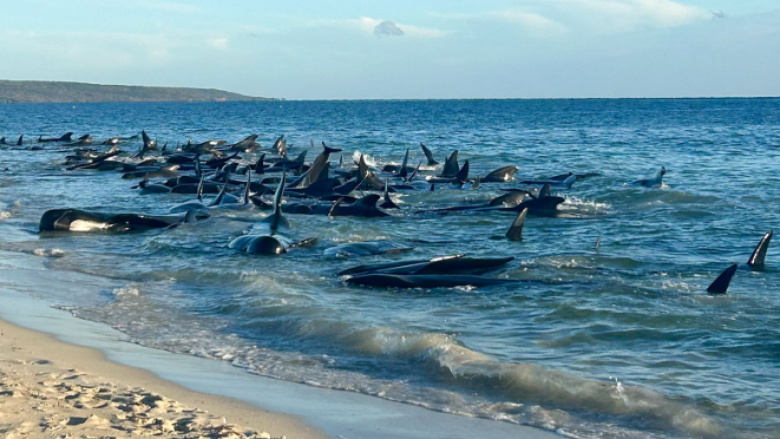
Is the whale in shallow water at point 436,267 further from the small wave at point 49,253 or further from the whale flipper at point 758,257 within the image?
the small wave at point 49,253

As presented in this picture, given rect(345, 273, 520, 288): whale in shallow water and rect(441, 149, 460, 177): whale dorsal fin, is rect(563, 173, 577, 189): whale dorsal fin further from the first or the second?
rect(345, 273, 520, 288): whale in shallow water

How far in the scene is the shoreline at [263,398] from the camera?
5215 mm

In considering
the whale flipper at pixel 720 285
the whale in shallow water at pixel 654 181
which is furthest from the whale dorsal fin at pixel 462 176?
the whale flipper at pixel 720 285

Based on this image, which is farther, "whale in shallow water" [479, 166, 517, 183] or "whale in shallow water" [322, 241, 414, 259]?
"whale in shallow water" [479, 166, 517, 183]

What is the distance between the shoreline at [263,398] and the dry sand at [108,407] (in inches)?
0.8

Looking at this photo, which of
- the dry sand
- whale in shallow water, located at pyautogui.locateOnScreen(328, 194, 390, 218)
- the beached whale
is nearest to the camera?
the dry sand

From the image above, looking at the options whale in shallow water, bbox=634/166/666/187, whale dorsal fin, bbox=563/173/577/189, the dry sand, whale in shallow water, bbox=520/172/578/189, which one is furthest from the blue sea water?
whale dorsal fin, bbox=563/173/577/189

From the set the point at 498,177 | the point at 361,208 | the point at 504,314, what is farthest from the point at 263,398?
the point at 498,177

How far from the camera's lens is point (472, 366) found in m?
6.62

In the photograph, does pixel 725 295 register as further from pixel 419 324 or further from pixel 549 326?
pixel 419 324

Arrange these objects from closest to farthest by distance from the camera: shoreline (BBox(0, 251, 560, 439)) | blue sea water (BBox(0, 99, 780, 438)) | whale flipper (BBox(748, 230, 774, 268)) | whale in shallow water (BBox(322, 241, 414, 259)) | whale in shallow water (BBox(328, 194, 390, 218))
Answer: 1. shoreline (BBox(0, 251, 560, 439))
2. blue sea water (BBox(0, 99, 780, 438))
3. whale flipper (BBox(748, 230, 774, 268))
4. whale in shallow water (BBox(322, 241, 414, 259))
5. whale in shallow water (BBox(328, 194, 390, 218))

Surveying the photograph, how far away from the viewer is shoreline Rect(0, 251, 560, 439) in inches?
205

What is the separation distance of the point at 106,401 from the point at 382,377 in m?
2.05

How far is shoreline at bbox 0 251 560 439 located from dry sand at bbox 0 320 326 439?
2 cm
